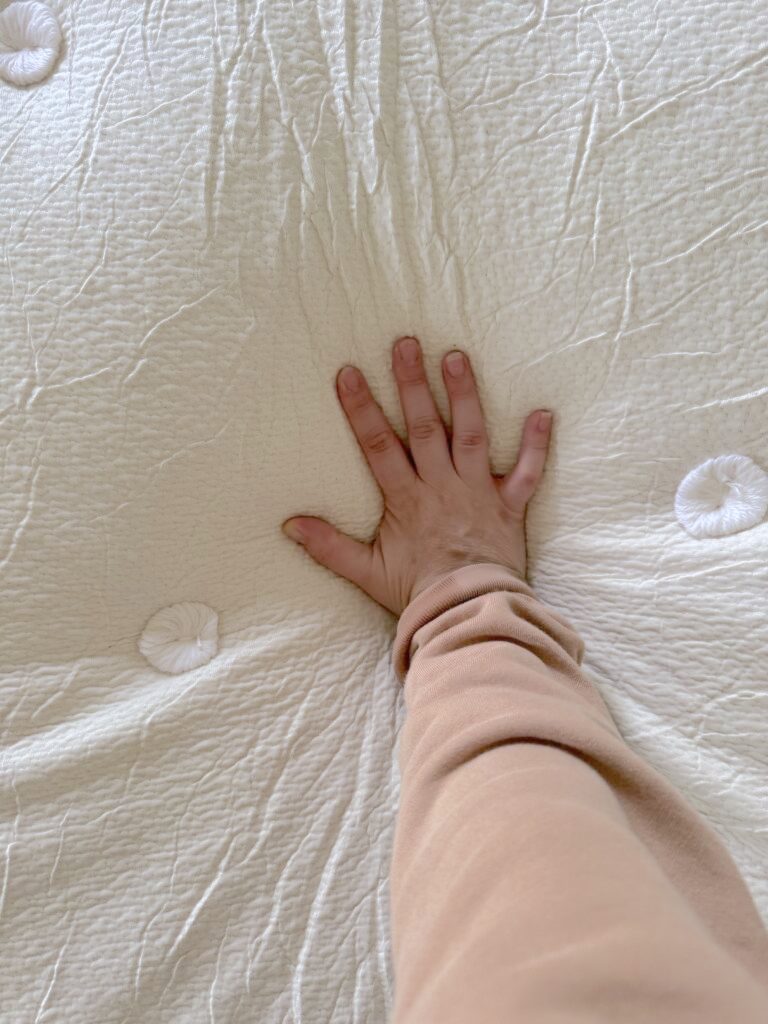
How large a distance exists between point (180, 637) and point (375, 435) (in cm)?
24

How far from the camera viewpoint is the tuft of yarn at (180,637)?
658mm

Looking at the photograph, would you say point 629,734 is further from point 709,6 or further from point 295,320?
point 709,6

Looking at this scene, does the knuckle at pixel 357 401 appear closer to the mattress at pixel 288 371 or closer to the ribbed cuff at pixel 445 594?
the mattress at pixel 288 371

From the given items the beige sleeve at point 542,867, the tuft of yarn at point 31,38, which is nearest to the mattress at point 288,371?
the tuft of yarn at point 31,38

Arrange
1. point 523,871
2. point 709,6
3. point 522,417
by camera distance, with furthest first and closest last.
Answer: point 522,417 → point 709,6 → point 523,871

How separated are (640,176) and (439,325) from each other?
19cm

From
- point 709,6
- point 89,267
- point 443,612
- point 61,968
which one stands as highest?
point 709,6

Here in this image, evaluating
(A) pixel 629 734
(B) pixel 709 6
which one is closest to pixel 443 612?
(A) pixel 629 734

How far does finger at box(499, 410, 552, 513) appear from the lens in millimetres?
679

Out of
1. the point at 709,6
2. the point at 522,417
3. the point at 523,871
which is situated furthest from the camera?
the point at 522,417

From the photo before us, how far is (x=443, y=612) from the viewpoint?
0.68 meters

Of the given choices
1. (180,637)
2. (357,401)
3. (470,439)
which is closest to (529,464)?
(470,439)

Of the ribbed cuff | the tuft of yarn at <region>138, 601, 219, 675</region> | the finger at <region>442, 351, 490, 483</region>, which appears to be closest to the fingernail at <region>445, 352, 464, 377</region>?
the finger at <region>442, 351, 490, 483</region>

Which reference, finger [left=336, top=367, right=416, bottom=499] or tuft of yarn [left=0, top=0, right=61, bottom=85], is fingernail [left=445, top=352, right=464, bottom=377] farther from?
tuft of yarn [left=0, top=0, right=61, bottom=85]
